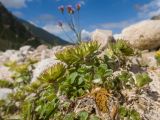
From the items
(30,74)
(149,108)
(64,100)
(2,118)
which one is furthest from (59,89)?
(30,74)

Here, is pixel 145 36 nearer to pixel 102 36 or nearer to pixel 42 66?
pixel 102 36

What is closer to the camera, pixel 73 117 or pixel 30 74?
pixel 73 117

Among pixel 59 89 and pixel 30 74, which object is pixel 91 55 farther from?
pixel 30 74

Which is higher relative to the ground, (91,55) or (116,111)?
(91,55)

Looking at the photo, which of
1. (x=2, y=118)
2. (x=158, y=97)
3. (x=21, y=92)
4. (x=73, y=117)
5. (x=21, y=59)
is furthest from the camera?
(x=21, y=59)

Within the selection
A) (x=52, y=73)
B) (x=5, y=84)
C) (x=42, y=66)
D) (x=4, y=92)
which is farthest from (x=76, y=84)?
(x=5, y=84)

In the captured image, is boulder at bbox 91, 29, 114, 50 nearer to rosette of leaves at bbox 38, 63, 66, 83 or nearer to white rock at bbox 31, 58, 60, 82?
white rock at bbox 31, 58, 60, 82

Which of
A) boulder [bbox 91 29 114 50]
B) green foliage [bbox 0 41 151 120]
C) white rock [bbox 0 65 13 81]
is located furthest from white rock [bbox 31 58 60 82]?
green foliage [bbox 0 41 151 120]

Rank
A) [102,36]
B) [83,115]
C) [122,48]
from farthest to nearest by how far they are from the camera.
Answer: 1. [102,36]
2. [122,48]
3. [83,115]
